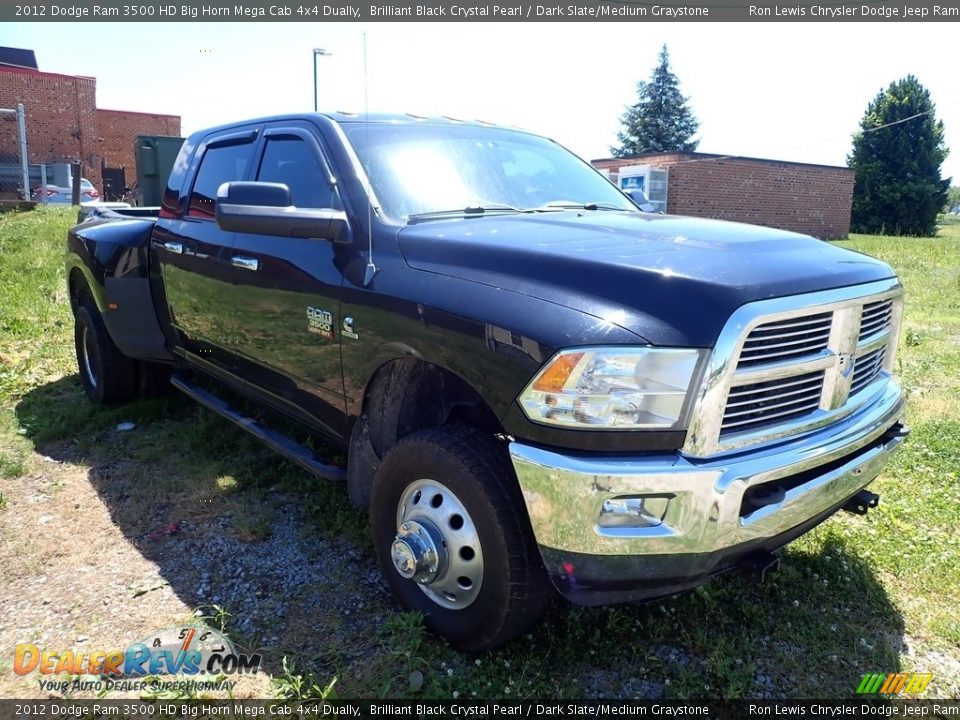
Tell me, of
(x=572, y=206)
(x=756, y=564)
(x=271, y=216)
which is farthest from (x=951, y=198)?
(x=271, y=216)

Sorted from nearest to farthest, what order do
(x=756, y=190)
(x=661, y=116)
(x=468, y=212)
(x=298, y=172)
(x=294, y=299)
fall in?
1. (x=468, y=212)
2. (x=294, y=299)
3. (x=298, y=172)
4. (x=756, y=190)
5. (x=661, y=116)

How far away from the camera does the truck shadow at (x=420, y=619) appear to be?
2.58 meters

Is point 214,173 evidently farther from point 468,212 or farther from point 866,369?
point 866,369

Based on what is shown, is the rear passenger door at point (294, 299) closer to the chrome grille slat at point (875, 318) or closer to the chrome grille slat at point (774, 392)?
the chrome grille slat at point (774, 392)

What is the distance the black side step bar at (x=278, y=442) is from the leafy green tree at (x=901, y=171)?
34363mm

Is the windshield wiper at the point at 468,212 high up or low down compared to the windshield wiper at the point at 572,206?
down

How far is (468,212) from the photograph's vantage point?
313 centimetres

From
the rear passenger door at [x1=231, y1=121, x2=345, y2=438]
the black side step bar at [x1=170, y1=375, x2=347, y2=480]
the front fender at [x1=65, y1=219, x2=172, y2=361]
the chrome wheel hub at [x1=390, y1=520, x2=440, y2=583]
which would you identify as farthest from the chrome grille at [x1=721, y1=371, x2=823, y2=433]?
the front fender at [x1=65, y1=219, x2=172, y2=361]

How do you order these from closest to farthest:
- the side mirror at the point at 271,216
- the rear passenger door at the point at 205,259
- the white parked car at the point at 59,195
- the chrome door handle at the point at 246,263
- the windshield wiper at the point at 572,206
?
1. the side mirror at the point at 271,216
2. the windshield wiper at the point at 572,206
3. the chrome door handle at the point at 246,263
4. the rear passenger door at the point at 205,259
5. the white parked car at the point at 59,195

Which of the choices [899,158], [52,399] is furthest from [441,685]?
[899,158]

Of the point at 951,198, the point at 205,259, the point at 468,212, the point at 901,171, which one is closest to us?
the point at 468,212

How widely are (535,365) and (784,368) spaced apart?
787 millimetres

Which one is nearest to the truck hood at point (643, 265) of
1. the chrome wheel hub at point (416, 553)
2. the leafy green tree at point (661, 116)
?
the chrome wheel hub at point (416, 553)

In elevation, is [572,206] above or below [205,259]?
above
